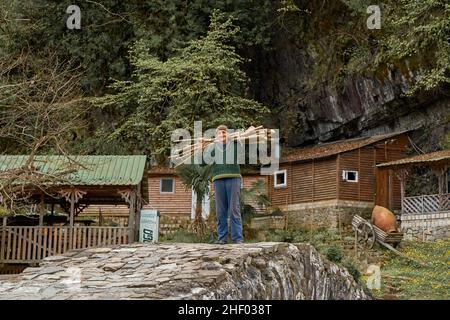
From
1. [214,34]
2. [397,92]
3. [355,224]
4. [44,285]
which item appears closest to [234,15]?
[214,34]

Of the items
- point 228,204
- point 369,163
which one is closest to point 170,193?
point 369,163

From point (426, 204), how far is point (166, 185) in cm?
1191

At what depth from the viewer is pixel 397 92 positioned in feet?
101

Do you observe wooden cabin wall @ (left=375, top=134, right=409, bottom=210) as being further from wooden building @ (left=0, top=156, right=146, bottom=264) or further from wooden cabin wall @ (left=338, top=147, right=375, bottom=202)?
wooden building @ (left=0, top=156, right=146, bottom=264)

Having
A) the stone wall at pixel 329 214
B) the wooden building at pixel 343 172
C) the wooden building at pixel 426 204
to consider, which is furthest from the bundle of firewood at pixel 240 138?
Answer: the wooden building at pixel 343 172

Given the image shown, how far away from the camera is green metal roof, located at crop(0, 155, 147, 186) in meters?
20.4

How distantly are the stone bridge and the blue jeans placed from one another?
2.23ft

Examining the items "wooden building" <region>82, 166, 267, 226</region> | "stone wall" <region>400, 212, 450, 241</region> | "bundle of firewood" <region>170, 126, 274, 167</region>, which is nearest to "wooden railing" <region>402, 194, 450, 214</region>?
"stone wall" <region>400, 212, 450, 241</region>

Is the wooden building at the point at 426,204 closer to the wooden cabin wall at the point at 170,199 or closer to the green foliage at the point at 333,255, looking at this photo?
the green foliage at the point at 333,255

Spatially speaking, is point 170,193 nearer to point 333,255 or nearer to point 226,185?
point 333,255

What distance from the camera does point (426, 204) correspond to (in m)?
29.7

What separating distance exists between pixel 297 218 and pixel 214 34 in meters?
8.71

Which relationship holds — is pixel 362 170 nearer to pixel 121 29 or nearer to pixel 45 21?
pixel 121 29

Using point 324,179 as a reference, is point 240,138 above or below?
below
